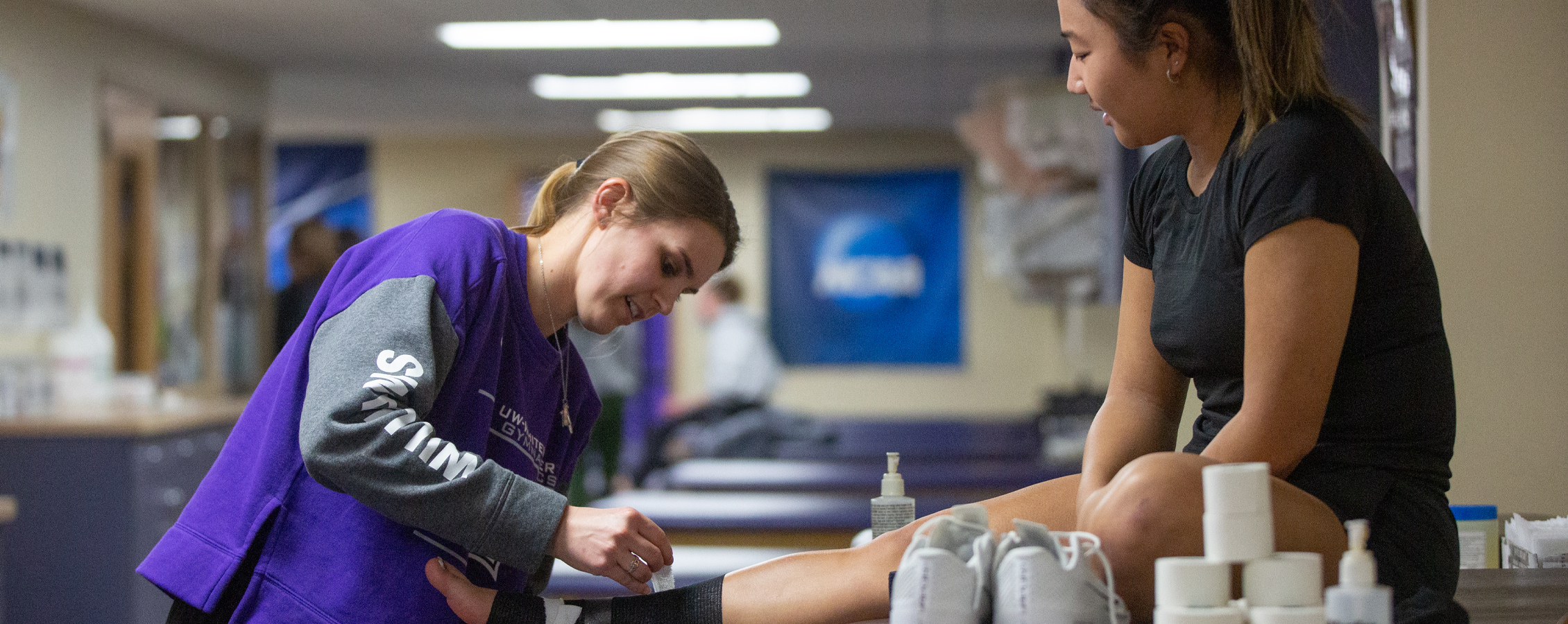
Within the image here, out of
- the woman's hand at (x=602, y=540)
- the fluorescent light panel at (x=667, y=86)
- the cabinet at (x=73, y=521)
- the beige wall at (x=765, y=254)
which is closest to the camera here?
the woman's hand at (x=602, y=540)

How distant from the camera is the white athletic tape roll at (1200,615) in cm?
89

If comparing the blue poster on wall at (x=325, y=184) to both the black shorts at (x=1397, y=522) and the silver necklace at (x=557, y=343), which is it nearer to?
the silver necklace at (x=557, y=343)

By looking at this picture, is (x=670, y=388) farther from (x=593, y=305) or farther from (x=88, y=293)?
(x=593, y=305)

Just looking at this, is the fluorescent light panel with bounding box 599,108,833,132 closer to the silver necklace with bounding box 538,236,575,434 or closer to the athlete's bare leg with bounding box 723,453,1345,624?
the silver necklace with bounding box 538,236,575,434

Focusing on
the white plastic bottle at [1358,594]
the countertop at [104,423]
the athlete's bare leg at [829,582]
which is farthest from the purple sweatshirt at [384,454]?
the countertop at [104,423]

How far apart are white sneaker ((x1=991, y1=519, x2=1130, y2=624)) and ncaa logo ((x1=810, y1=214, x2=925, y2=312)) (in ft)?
27.8

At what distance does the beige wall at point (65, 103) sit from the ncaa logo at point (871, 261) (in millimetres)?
5004

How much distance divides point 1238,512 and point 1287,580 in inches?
2.5

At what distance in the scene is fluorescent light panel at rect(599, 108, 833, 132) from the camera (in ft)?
26.5

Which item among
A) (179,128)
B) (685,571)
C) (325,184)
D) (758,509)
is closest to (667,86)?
(179,128)

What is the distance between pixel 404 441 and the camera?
124 centimetres

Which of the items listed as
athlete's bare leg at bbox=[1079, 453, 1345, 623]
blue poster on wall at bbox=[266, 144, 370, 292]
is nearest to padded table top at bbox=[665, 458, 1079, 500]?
athlete's bare leg at bbox=[1079, 453, 1345, 623]

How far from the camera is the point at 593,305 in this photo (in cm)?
150

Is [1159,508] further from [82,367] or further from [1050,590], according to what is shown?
[82,367]
